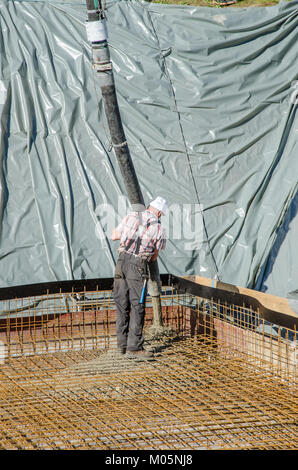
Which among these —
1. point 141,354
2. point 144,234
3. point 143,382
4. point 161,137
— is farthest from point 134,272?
point 161,137

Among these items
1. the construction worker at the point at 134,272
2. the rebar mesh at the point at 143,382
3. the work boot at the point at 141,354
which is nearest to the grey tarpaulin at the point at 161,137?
the rebar mesh at the point at 143,382

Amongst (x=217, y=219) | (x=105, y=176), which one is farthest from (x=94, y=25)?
(x=217, y=219)

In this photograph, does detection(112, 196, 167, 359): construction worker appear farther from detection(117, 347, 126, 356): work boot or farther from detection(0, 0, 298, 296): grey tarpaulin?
detection(0, 0, 298, 296): grey tarpaulin

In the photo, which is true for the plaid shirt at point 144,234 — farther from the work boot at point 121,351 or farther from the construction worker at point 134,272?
the work boot at point 121,351

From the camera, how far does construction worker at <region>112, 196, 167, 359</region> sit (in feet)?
17.3

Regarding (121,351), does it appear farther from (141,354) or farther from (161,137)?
(161,137)

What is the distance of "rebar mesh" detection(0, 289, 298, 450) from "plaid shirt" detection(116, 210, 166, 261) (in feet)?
2.76

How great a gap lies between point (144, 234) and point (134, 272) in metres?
0.37

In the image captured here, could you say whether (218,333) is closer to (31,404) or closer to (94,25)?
(31,404)

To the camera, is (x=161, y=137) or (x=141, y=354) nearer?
(x=141, y=354)

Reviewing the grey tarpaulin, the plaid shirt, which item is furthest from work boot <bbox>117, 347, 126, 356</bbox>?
the grey tarpaulin

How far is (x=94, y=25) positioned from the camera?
5074 millimetres

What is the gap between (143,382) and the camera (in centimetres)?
469

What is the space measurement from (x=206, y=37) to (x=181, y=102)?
1.05 metres
